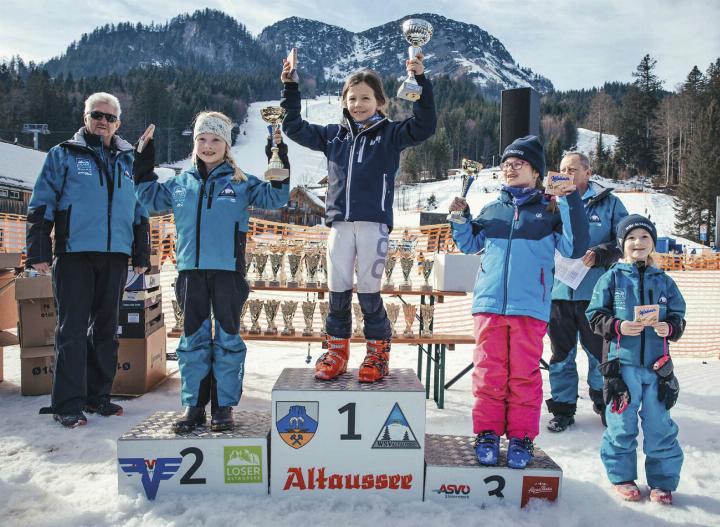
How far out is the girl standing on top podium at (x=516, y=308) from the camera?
8.36 ft

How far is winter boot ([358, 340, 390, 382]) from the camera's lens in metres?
2.74

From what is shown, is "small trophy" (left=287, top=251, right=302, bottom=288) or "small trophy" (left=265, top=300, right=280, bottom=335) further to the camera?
"small trophy" (left=287, top=251, right=302, bottom=288)

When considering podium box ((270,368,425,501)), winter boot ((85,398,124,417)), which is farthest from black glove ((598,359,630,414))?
winter boot ((85,398,124,417))

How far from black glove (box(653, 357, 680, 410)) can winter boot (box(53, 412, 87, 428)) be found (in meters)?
3.50

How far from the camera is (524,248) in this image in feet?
8.54

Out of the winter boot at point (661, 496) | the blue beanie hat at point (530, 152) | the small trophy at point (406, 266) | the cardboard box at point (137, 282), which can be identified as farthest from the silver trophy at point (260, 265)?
the winter boot at point (661, 496)

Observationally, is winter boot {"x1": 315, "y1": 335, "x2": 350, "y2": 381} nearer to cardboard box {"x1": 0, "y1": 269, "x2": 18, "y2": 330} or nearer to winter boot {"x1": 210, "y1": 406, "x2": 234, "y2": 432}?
winter boot {"x1": 210, "y1": 406, "x2": 234, "y2": 432}

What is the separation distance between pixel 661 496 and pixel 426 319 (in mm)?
2084

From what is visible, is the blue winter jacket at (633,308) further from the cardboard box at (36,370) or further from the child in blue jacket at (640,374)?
the cardboard box at (36,370)

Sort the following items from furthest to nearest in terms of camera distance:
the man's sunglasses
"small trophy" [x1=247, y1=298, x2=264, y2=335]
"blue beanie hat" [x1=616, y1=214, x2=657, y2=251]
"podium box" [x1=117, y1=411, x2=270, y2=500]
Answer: "small trophy" [x1=247, y1=298, x2=264, y2=335]
the man's sunglasses
"blue beanie hat" [x1=616, y1=214, x2=657, y2=251]
"podium box" [x1=117, y1=411, x2=270, y2=500]

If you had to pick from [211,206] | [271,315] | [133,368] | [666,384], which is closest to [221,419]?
[211,206]

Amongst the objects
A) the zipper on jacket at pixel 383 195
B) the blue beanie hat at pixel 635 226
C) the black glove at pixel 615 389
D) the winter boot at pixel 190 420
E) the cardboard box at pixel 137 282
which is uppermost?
the zipper on jacket at pixel 383 195

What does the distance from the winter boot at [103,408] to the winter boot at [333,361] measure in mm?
1825

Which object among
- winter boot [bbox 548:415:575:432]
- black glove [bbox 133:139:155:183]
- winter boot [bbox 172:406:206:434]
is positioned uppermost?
black glove [bbox 133:139:155:183]
